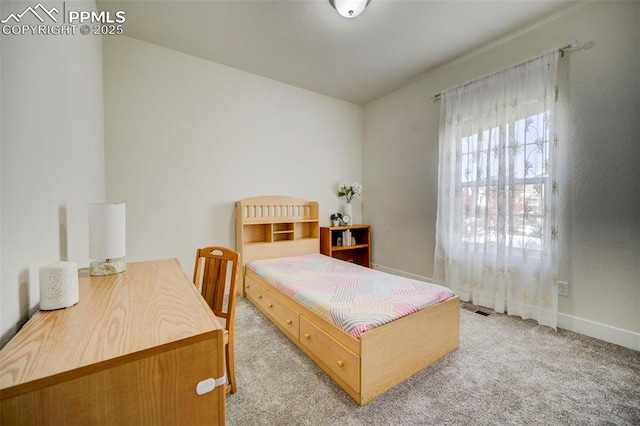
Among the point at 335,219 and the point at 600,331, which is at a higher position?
the point at 335,219

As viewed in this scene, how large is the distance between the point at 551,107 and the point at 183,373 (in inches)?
123

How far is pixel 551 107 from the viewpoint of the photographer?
2193 millimetres

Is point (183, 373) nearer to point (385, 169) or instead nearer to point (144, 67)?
point (144, 67)

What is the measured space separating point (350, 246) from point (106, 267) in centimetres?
294

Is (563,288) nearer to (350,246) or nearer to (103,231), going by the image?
(350,246)

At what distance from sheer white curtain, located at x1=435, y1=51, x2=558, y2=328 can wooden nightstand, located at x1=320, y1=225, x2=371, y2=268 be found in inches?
47.1

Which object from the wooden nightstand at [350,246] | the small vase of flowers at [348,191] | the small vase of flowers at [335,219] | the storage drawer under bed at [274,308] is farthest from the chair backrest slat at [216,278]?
the small vase of flowers at [348,191]

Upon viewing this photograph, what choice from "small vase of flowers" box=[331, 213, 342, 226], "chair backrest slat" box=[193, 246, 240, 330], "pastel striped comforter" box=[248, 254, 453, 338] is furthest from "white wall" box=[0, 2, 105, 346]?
"small vase of flowers" box=[331, 213, 342, 226]

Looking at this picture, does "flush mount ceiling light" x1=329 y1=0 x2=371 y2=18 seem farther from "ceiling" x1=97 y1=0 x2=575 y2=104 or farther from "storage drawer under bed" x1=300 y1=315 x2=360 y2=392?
"storage drawer under bed" x1=300 y1=315 x2=360 y2=392

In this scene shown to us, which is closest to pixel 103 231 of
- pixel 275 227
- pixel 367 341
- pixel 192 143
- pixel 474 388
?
pixel 367 341

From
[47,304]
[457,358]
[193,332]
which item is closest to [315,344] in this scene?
[457,358]

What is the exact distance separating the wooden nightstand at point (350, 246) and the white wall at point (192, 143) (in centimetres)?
66

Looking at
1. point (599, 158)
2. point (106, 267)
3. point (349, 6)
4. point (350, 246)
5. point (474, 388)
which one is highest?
point (349, 6)

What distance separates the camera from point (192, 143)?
2873 mm
